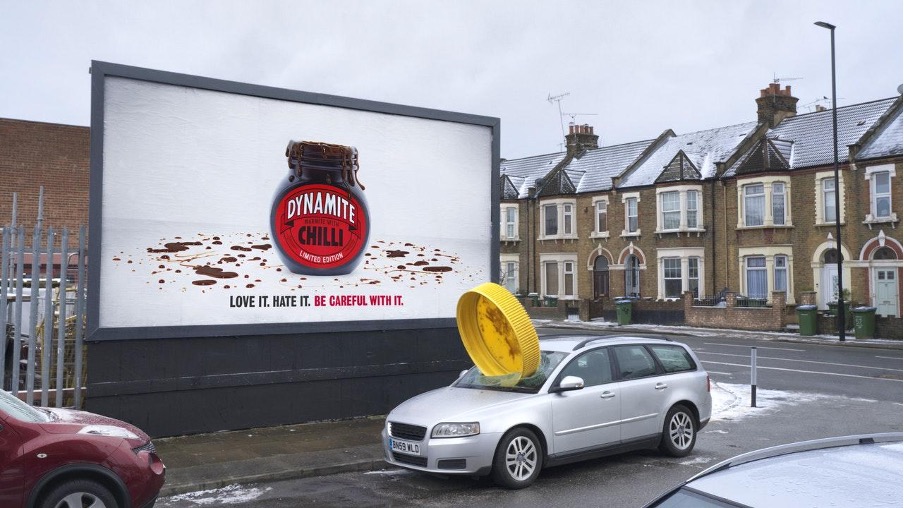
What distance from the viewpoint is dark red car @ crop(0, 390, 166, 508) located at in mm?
6074

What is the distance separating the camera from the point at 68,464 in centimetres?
625

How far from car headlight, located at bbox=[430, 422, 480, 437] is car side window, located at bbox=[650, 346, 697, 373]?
313cm

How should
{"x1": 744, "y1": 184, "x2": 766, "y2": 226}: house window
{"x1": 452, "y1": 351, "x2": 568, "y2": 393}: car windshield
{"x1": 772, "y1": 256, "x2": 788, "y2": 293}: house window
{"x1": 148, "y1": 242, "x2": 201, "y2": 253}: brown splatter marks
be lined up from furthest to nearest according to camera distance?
{"x1": 744, "y1": 184, "x2": 766, "y2": 226}: house window → {"x1": 772, "y1": 256, "x2": 788, "y2": 293}: house window → {"x1": 148, "y1": 242, "x2": 201, "y2": 253}: brown splatter marks → {"x1": 452, "y1": 351, "x2": 568, "y2": 393}: car windshield

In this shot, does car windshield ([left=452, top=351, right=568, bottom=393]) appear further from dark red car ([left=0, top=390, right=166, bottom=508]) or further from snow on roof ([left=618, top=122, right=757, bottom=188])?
snow on roof ([left=618, top=122, right=757, bottom=188])

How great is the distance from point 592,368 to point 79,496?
5598 millimetres

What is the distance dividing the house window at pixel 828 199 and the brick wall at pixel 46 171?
97.6 ft

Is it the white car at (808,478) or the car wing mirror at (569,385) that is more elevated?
the white car at (808,478)

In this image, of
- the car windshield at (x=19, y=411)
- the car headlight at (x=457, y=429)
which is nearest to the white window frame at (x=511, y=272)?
the car headlight at (x=457, y=429)

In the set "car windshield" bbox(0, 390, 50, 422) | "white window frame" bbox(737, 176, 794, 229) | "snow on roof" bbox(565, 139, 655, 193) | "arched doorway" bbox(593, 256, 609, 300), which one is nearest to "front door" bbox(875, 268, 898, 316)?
"white window frame" bbox(737, 176, 794, 229)

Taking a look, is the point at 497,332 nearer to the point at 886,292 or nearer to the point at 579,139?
the point at 886,292

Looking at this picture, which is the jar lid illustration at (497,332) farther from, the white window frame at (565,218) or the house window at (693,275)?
the white window frame at (565,218)

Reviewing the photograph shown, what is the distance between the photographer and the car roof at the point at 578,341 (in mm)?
9586

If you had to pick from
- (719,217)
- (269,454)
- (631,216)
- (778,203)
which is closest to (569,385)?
→ (269,454)

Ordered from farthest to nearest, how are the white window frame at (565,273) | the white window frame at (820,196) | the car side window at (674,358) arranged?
1. the white window frame at (565,273)
2. the white window frame at (820,196)
3. the car side window at (674,358)
